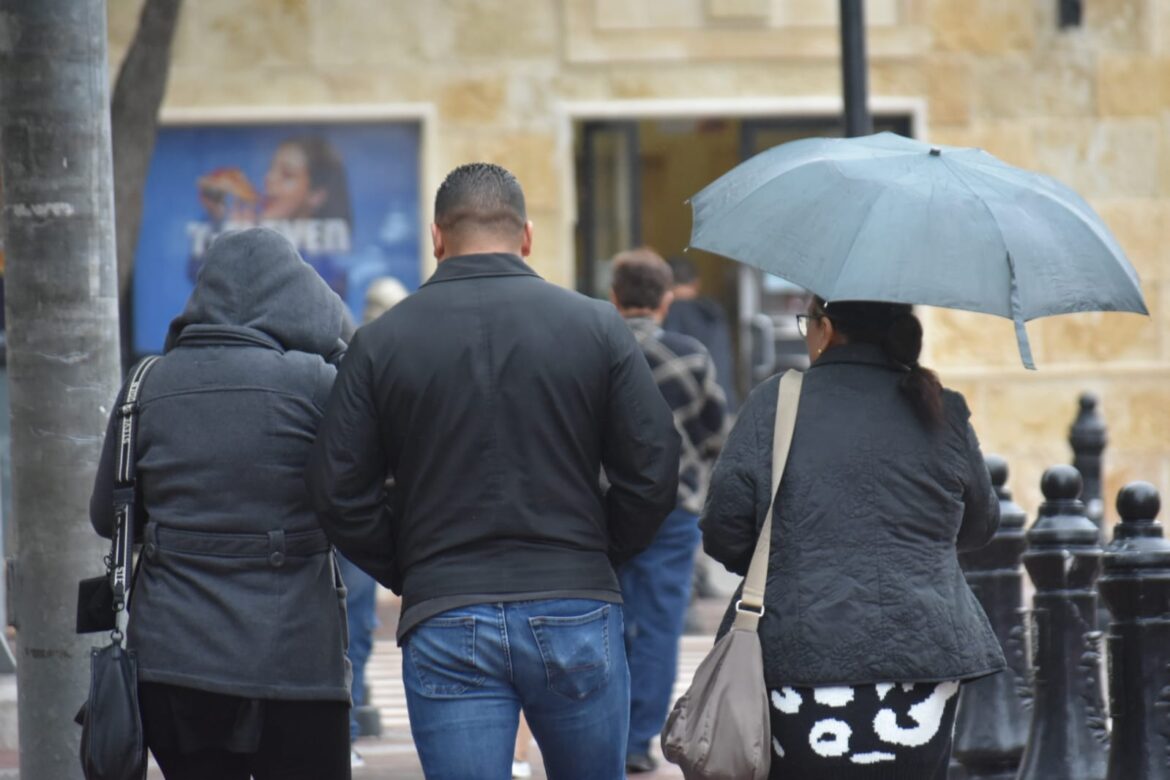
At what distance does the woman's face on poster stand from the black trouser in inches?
341

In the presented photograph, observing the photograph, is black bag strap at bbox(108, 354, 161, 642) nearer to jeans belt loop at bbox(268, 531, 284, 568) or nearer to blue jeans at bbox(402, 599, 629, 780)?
jeans belt loop at bbox(268, 531, 284, 568)

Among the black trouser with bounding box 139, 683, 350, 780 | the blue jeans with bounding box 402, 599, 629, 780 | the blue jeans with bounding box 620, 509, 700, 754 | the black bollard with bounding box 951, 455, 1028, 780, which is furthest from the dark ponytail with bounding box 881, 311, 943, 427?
the blue jeans with bounding box 620, 509, 700, 754

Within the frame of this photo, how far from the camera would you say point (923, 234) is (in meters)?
3.82

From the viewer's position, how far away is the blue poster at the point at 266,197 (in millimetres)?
12500

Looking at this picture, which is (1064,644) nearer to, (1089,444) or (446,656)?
(446,656)

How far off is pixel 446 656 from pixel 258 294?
98 cm

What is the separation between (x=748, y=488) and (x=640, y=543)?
0.99 ft

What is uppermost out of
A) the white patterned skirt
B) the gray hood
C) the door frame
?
the door frame

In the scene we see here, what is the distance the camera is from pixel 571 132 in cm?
1270

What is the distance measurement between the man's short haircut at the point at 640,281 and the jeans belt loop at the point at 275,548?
314 centimetres

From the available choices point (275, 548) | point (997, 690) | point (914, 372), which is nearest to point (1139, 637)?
point (997, 690)

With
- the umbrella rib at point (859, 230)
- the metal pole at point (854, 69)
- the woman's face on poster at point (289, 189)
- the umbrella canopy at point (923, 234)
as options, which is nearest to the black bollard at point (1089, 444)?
the metal pole at point (854, 69)

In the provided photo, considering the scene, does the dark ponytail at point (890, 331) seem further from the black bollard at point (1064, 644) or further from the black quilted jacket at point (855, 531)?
the black bollard at point (1064, 644)

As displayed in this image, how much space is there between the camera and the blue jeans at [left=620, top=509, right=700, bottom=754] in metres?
6.78
